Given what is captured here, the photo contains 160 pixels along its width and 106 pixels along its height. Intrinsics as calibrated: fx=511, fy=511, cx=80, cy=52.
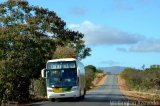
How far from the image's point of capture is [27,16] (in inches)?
1790

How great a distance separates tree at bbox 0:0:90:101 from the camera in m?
41.3

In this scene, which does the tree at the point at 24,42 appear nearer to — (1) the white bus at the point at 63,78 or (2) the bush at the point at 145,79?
(1) the white bus at the point at 63,78

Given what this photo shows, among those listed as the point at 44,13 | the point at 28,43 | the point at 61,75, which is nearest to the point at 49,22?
the point at 44,13

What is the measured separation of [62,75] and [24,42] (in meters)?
5.08

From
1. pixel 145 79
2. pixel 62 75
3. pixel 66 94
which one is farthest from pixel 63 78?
pixel 145 79

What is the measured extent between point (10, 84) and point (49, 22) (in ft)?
25.2

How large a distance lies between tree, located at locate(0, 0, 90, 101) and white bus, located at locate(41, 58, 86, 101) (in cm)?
324

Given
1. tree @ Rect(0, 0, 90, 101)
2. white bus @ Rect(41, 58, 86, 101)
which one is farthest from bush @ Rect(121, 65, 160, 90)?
white bus @ Rect(41, 58, 86, 101)

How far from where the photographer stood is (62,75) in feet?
128

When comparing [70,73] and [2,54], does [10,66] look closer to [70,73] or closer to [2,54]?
[2,54]

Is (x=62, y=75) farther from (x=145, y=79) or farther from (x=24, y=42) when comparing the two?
(x=145, y=79)

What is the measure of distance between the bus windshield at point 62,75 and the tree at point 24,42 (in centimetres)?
324

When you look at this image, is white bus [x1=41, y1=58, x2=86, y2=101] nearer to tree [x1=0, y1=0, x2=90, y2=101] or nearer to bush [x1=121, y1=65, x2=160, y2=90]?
tree [x1=0, y1=0, x2=90, y2=101]

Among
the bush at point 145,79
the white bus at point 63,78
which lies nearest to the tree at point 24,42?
the white bus at point 63,78
